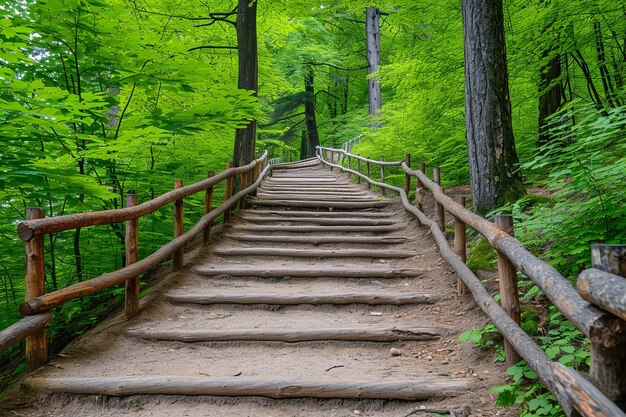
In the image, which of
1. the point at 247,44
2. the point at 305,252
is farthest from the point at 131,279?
the point at 247,44

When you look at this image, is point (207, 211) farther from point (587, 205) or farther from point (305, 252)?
point (587, 205)

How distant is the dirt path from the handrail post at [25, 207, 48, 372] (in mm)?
109

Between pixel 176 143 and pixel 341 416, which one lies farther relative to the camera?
pixel 176 143

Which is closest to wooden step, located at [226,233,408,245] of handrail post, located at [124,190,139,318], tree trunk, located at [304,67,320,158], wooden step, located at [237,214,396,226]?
wooden step, located at [237,214,396,226]

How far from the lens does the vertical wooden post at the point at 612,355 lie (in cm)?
174

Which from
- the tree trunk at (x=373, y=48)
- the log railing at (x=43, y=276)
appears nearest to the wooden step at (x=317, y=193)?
the log railing at (x=43, y=276)

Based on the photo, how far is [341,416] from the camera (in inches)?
109

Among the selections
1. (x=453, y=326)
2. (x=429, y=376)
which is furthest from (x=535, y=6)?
(x=429, y=376)

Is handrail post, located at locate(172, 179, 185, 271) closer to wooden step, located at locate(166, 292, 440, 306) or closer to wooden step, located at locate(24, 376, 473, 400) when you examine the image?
wooden step, located at locate(166, 292, 440, 306)

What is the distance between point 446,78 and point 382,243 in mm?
2986

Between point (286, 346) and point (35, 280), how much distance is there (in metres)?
1.91

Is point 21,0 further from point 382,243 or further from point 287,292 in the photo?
point 382,243

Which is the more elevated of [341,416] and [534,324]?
[534,324]

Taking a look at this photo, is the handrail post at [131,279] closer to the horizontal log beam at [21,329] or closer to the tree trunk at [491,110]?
the horizontal log beam at [21,329]
